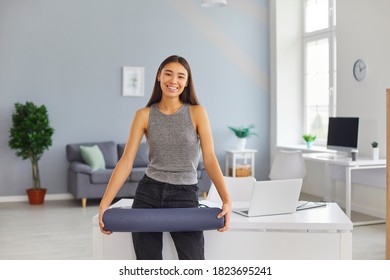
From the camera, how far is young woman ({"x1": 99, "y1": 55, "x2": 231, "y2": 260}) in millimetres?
2373

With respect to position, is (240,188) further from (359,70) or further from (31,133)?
(31,133)

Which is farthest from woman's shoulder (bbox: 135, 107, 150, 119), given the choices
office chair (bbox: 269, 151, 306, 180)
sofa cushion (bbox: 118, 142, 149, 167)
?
sofa cushion (bbox: 118, 142, 149, 167)

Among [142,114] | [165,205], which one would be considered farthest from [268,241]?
[142,114]

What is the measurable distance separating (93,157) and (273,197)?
535cm

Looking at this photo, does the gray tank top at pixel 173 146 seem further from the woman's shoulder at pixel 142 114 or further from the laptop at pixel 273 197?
the laptop at pixel 273 197

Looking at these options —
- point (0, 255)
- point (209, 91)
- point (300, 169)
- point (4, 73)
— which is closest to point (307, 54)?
point (209, 91)

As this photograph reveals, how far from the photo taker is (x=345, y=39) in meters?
Answer: 7.49

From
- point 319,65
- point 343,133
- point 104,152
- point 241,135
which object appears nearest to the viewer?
point 343,133

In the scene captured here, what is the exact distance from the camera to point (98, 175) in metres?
7.73

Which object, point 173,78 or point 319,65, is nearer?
point 173,78

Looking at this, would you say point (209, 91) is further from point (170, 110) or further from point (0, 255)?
point (170, 110)
